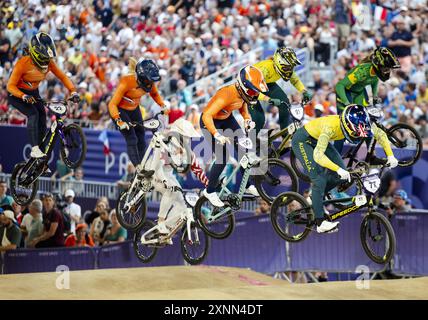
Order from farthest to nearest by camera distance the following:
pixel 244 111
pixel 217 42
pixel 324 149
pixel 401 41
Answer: pixel 217 42 < pixel 401 41 < pixel 244 111 < pixel 324 149

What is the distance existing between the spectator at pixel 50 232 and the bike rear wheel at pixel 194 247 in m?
3.48

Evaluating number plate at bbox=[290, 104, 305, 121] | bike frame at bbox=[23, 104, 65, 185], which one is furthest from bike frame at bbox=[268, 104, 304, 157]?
bike frame at bbox=[23, 104, 65, 185]

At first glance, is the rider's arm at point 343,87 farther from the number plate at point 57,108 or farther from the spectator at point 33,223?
the spectator at point 33,223

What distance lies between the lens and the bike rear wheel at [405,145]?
859 inches

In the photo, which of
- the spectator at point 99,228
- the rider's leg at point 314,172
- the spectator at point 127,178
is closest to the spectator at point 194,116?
Result: the spectator at point 127,178

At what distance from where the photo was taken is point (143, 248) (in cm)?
2347

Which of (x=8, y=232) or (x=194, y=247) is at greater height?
(x=8, y=232)

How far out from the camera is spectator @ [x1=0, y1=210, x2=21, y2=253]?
2425 cm

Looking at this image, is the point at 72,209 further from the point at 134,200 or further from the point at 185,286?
the point at 185,286

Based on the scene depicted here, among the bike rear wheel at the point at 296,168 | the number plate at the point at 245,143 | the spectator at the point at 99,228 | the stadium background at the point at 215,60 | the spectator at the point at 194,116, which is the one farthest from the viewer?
the spectator at the point at 194,116

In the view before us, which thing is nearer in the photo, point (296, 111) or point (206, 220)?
point (296, 111)

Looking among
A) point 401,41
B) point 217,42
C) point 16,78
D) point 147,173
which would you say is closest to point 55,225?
point 147,173

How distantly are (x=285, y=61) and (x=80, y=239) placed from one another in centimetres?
652
